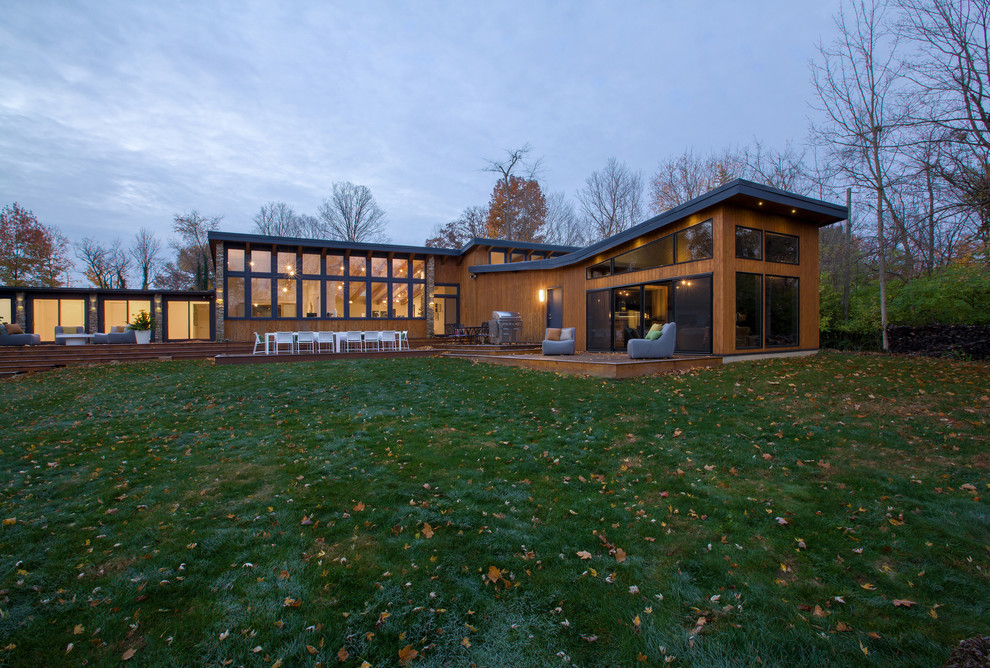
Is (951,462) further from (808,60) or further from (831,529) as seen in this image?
(808,60)

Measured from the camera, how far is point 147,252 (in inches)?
1305

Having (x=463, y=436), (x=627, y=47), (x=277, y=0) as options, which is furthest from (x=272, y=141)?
(x=463, y=436)

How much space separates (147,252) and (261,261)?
2557 cm

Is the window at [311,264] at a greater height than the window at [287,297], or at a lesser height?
greater

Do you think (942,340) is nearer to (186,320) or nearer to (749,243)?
(749,243)

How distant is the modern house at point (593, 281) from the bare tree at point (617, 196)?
18.6 ft

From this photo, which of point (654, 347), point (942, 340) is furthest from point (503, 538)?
point (942, 340)

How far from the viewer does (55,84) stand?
19047 mm

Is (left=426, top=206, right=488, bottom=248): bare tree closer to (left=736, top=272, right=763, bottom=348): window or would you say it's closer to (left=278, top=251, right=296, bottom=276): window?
(left=278, top=251, right=296, bottom=276): window

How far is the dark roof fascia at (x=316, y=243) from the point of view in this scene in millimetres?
15293

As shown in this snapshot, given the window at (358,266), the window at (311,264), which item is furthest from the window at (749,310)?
the window at (311,264)

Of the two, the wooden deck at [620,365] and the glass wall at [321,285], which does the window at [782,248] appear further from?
the glass wall at [321,285]

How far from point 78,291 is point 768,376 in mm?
25057

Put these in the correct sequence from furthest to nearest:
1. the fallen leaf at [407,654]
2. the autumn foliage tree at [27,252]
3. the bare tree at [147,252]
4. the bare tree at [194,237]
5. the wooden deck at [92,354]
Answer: the bare tree at [147,252], the bare tree at [194,237], the autumn foliage tree at [27,252], the wooden deck at [92,354], the fallen leaf at [407,654]
